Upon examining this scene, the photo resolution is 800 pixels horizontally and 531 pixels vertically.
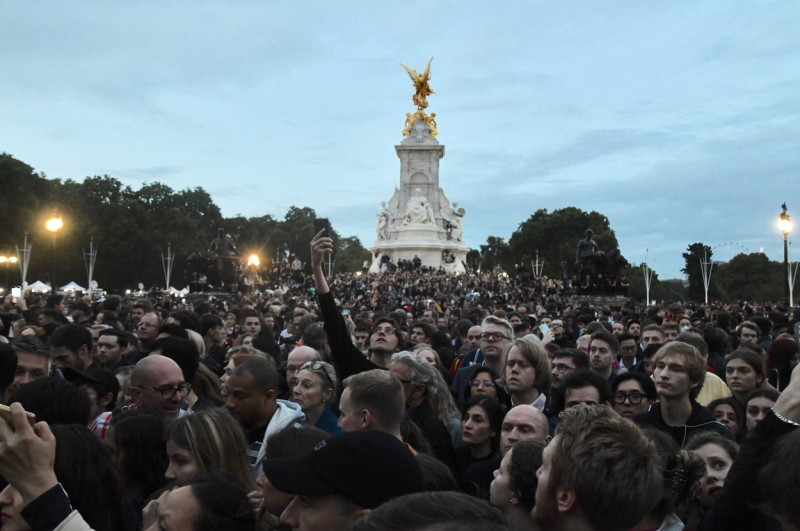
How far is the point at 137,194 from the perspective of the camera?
269 feet

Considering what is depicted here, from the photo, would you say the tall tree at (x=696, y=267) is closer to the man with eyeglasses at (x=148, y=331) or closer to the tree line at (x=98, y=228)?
the tree line at (x=98, y=228)

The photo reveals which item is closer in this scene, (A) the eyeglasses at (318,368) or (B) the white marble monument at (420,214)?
(A) the eyeglasses at (318,368)

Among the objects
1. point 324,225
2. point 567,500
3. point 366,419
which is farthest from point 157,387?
point 567,500

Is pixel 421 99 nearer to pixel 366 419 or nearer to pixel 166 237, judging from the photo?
pixel 166 237

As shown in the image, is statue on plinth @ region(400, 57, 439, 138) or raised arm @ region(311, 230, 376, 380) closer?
raised arm @ region(311, 230, 376, 380)

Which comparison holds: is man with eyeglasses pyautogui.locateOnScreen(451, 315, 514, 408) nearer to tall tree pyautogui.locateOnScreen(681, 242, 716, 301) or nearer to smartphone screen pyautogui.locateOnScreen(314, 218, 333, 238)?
smartphone screen pyautogui.locateOnScreen(314, 218, 333, 238)

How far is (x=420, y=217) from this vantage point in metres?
64.4

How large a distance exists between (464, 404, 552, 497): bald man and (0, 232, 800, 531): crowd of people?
0.04 feet

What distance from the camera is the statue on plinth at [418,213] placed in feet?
211

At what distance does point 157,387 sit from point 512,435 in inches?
86.2

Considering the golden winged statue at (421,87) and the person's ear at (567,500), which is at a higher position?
the golden winged statue at (421,87)

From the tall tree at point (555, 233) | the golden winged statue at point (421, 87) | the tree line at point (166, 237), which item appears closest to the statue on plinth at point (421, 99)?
the golden winged statue at point (421, 87)

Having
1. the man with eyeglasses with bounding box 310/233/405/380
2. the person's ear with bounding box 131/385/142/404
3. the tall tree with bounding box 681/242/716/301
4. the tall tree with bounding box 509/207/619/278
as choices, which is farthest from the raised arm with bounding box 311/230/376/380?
the tall tree with bounding box 509/207/619/278

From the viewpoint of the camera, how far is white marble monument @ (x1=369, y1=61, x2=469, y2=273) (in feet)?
209
